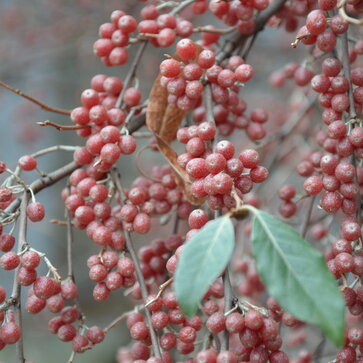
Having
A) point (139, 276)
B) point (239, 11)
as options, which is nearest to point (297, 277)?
point (139, 276)

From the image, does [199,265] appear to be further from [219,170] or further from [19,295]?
[19,295]

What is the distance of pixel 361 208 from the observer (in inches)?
31.3

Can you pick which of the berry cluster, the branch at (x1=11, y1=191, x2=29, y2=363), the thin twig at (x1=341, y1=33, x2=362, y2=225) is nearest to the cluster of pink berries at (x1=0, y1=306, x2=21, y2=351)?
the branch at (x1=11, y1=191, x2=29, y2=363)

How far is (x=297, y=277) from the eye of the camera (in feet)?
1.85

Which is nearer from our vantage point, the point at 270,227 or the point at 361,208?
the point at 270,227

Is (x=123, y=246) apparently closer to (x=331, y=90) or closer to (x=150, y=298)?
(x=150, y=298)

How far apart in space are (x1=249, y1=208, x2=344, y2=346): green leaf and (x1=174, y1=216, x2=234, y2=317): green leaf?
38mm

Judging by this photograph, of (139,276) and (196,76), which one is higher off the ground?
(196,76)

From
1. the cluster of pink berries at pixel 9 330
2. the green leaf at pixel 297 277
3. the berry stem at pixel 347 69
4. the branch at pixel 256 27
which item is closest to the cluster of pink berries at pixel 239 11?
the branch at pixel 256 27

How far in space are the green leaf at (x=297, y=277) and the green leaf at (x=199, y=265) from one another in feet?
0.13

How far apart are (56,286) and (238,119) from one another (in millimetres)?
433

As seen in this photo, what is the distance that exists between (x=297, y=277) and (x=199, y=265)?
4.0 inches

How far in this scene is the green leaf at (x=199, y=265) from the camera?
557 millimetres

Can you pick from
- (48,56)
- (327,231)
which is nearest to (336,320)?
(327,231)
